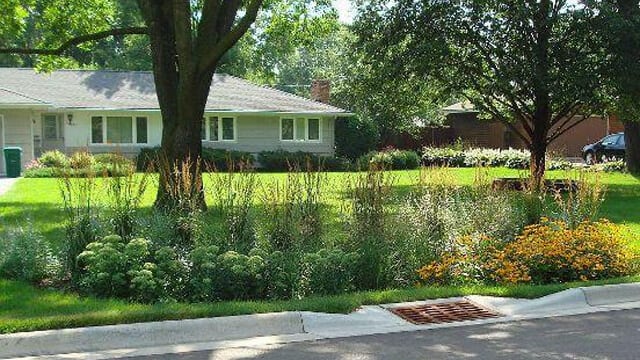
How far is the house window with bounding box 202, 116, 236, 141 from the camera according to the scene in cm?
3278

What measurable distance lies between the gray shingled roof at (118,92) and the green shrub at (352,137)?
7.40 feet

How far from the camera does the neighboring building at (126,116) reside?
29.6 m

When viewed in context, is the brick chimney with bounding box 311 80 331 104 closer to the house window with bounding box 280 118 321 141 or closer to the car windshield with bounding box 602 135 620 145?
the house window with bounding box 280 118 321 141

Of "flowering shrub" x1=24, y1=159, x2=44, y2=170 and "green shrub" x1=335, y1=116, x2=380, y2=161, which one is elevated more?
"green shrub" x1=335, y1=116, x2=380, y2=161

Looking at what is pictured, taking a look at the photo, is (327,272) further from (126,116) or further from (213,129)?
(213,129)

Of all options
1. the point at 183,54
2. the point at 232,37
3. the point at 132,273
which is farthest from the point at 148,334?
the point at 183,54

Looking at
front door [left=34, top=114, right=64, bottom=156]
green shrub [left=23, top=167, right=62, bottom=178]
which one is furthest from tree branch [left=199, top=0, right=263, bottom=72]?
front door [left=34, top=114, right=64, bottom=156]

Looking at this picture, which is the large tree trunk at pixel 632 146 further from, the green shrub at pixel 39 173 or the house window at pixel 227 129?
the green shrub at pixel 39 173

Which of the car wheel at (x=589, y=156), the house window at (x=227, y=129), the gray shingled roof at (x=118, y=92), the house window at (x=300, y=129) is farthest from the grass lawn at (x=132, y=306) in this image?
the car wheel at (x=589, y=156)

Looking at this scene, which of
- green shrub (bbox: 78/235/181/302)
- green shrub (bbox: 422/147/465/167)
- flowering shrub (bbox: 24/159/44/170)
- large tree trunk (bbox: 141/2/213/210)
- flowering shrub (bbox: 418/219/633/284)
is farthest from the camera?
green shrub (bbox: 422/147/465/167)

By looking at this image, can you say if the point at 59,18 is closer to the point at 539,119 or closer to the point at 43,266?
the point at 43,266

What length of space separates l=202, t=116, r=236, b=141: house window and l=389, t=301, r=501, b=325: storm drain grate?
26.0 metres

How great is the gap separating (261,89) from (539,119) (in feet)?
59.4

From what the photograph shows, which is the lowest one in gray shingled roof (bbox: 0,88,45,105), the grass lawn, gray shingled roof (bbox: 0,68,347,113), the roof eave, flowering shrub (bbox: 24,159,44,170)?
the grass lawn
